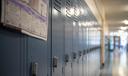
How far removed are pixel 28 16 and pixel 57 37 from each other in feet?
2.19

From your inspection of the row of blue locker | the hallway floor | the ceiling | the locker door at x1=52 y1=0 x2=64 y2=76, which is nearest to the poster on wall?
the row of blue locker

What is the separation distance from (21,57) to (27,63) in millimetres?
86

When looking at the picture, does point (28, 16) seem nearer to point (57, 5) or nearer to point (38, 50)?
point (38, 50)

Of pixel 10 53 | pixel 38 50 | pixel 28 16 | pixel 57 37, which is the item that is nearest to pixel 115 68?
pixel 57 37

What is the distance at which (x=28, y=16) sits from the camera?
3.16 ft

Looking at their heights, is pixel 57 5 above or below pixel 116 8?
below

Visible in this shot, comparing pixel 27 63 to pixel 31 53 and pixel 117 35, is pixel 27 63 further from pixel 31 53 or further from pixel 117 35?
pixel 117 35

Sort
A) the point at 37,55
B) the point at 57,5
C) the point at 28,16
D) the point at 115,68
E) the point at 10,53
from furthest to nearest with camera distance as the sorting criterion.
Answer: the point at 115,68 < the point at 57,5 < the point at 37,55 < the point at 28,16 < the point at 10,53

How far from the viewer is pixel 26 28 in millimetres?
Answer: 944

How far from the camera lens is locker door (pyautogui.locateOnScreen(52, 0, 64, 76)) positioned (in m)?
1.50

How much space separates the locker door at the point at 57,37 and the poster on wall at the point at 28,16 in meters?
0.23

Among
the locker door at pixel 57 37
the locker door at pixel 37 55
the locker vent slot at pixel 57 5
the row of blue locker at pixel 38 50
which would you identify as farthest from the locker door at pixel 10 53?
the locker vent slot at pixel 57 5

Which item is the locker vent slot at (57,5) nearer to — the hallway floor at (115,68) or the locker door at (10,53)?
the locker door at (10,53)

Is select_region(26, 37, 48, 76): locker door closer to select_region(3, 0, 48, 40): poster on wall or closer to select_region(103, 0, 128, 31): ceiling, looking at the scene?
select_region(3, 0, 48, 40): poster on wall
